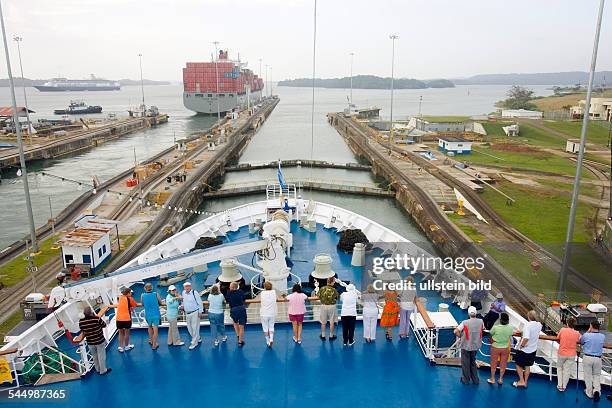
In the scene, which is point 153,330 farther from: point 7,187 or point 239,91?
point 239,91

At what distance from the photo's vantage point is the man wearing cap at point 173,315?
732cm

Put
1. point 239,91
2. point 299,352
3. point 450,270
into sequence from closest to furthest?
point 299,352, point 450,270, point 239,91

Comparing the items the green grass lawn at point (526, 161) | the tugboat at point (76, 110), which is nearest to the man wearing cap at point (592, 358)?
the green grass lawn at point (526, 161)

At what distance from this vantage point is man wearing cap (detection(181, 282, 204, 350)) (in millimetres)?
7406

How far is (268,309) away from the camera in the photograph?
738cm

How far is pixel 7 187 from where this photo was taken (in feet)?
145

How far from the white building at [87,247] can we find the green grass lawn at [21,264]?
8.06 feet

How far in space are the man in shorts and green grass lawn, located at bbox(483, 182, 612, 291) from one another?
585 inches

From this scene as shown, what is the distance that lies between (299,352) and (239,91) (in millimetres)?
120278

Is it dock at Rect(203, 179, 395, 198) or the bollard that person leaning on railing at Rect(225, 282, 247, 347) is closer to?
the bollard

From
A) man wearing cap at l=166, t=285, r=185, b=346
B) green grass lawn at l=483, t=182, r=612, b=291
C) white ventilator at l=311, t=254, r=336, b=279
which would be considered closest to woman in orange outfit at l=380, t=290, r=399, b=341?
white ventilator at l=311, t=254, r=336, b=279

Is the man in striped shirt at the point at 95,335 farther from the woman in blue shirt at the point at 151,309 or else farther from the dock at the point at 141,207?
the dock at the point at 141,207

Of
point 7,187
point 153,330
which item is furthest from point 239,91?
point 153,330

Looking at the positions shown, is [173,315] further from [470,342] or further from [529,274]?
[529,274]
